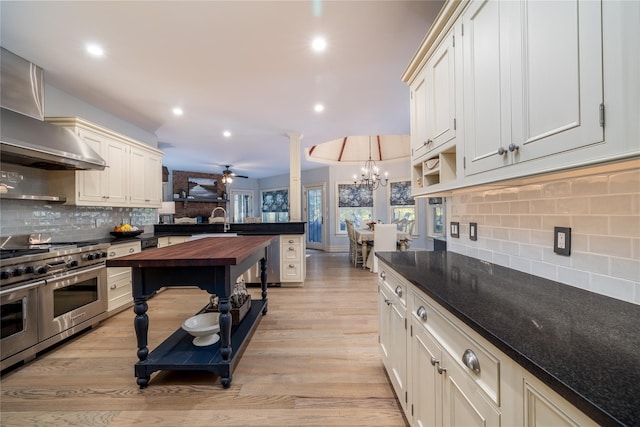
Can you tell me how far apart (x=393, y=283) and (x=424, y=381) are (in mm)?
552

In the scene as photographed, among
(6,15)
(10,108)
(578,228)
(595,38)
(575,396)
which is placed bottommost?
(575,396)

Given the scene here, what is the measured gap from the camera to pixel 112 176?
337 centimetres

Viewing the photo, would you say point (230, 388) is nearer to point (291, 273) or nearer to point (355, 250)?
point (291, 273)

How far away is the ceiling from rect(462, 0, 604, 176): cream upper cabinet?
1.11m

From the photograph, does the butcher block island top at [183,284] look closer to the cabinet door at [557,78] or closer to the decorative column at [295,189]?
the cabinet door at [557,78]

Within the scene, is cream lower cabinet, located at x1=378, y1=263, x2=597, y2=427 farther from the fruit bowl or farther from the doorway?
the doorway

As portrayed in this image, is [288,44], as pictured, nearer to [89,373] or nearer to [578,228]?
[578,228]

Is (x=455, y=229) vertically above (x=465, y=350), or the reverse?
(x=455, y=229)

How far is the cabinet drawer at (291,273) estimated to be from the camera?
4.13 metres

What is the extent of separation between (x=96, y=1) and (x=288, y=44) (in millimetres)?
1379

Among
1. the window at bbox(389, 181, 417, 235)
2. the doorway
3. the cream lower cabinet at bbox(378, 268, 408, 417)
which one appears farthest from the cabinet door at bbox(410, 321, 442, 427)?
the doorway

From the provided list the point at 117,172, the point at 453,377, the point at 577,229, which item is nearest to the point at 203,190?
the point at 117,172

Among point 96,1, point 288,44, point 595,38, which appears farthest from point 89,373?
point 595,38

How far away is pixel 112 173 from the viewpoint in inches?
133
